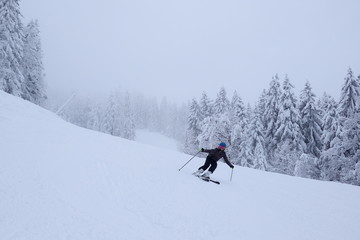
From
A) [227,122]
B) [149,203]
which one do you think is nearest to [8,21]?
[227,122]

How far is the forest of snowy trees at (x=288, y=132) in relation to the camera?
76.3ft

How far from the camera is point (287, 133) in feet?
95.6

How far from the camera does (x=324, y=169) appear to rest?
23312 millimetres

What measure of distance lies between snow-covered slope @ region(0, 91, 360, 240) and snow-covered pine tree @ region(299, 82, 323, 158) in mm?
22998

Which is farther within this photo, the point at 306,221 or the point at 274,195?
the point at 274,195

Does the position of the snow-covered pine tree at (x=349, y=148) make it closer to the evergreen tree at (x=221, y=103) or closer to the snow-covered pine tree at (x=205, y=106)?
the evergreen tree at (x=221, y=103)

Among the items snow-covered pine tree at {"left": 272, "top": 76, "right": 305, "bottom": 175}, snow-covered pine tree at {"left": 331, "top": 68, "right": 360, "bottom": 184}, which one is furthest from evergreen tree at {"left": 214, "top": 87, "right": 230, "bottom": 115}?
snow-covered pine tree at {"left": 331, "top": 68, "right": 360, "bottom": 184}

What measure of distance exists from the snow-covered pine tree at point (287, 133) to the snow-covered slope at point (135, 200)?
19030mm

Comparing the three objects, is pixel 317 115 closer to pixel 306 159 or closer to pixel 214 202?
pixel 306 159

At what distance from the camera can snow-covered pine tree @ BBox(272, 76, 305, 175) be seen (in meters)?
27.8

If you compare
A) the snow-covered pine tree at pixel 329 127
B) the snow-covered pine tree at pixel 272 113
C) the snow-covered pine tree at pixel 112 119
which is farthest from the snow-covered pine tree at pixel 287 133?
the snow-covered pine tree at pixel 112 119

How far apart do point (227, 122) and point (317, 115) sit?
1354 centimetres

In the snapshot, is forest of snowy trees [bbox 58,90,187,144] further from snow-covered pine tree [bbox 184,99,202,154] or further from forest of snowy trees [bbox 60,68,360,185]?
forest of snowy trees [bbox 60,68,360,185]

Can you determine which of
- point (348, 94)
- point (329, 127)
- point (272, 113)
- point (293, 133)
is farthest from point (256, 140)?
point (348, 94)
